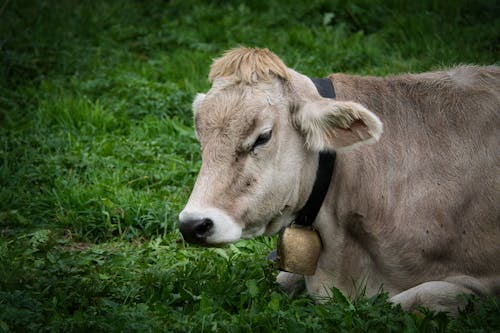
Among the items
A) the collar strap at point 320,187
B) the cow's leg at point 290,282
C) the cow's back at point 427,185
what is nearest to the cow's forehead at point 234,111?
the collar strap at point 320,187

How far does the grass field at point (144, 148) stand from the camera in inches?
166

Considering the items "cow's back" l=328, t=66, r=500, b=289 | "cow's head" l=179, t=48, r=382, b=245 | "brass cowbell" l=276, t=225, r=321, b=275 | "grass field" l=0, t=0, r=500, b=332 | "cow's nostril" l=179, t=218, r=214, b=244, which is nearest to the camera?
"cow's nostril" l=179, t=218, r=214, b=244

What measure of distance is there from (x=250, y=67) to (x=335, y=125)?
57 cm

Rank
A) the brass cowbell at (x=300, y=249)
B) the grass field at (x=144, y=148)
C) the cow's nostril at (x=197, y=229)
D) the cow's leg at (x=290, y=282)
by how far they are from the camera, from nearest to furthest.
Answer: the cow's nostril at (x=197, y=229)
the grass field at (x=144, y=148)
the brass cowbell at (x=300, y=249)
the cow's leg at (x=290, y=282)

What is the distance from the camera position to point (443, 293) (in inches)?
166

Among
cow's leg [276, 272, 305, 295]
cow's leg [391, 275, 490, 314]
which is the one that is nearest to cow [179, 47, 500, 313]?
cow's leg [391, 275, 490, 314]

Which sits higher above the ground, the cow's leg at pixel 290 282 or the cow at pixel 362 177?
the cow at pixel 362 177

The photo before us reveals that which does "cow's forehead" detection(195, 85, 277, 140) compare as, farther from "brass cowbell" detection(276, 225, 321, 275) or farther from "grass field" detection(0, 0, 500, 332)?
"grass field" detection(0, 0, 500, 332)

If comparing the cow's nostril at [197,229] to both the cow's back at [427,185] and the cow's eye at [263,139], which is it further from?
the cow's back at [427,185]

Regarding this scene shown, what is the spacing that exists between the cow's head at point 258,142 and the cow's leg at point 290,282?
21.5 inches

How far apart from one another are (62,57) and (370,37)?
3211 mm

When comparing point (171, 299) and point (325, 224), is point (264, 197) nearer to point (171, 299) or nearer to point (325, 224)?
point (325, 224)

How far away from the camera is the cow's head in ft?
13.5

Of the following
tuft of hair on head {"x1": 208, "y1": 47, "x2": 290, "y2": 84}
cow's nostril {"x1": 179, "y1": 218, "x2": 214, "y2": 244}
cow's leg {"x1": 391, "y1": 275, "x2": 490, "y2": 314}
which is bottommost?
cow's leg {"x1": 391, "y1": 275, "x2": 490, "y2": 314}
